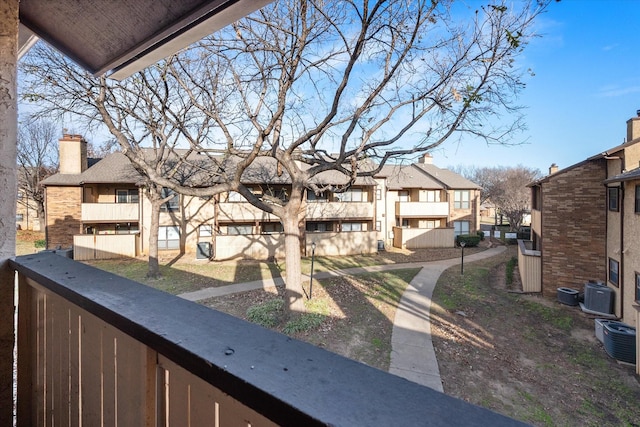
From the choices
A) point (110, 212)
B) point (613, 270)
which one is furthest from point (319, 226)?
point (613, 270)

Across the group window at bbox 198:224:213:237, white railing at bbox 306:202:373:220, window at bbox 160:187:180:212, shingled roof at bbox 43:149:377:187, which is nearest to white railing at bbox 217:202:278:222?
A: window at bbox 198:224:213:237

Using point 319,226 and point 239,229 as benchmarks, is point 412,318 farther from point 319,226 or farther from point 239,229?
point 239,229

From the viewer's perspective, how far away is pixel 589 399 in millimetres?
6402

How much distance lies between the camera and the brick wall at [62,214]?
20250 millimetres

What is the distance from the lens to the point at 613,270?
11.7 metres

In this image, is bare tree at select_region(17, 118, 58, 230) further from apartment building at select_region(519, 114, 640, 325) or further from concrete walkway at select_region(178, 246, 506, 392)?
apartment building at select_region(519, 114, 640, 325)

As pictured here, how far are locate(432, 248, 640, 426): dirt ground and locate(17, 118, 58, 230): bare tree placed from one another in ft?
116

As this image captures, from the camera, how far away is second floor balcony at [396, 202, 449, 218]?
1035 inches

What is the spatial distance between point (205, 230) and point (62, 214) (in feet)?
29.3

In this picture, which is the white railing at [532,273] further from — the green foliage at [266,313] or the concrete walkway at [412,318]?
the green foliage at [266,313]

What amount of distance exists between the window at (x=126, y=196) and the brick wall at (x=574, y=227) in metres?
23.7

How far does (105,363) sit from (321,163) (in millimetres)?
9020

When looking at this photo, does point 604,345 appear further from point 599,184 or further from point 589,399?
point 599,184

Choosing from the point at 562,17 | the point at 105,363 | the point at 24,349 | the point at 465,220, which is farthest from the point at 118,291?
the point at 465,220
